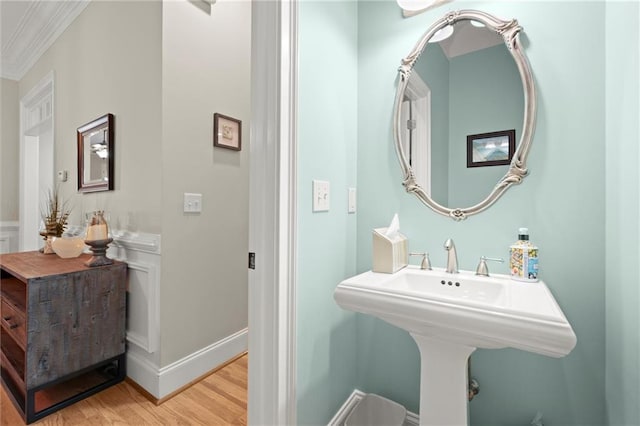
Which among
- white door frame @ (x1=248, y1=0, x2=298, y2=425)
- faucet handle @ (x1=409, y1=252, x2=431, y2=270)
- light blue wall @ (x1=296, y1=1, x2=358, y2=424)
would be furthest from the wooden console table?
faucet handle @ (x1=409, y1=252, x2=431, y2=270)

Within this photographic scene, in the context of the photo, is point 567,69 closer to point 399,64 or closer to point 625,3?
point 625,3

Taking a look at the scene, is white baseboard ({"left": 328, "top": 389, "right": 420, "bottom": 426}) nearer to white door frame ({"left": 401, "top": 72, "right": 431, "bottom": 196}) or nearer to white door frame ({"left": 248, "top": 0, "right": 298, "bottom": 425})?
white door frame ({"left": 248, "top": 0, "right": 298, "bottom": 425})

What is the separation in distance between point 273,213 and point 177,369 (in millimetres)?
1365

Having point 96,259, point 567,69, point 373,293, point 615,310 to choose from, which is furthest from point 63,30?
point 615,310

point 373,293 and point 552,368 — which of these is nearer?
point 373,293

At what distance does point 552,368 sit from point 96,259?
2306 mm

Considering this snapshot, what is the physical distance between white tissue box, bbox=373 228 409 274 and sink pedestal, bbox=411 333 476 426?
294 millimetres

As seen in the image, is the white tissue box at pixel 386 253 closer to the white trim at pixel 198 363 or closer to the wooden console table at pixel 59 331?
the white trim at pixel 198 363

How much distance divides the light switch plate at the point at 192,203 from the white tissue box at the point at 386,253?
1194 millimetres

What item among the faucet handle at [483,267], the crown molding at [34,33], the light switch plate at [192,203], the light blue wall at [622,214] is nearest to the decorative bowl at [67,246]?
the light switch plate at [192,203]

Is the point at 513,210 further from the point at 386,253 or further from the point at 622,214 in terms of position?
the point at 386,253

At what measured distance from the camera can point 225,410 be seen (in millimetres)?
1601

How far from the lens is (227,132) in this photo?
206cm

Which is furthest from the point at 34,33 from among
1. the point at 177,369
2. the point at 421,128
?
the point at 421,128
